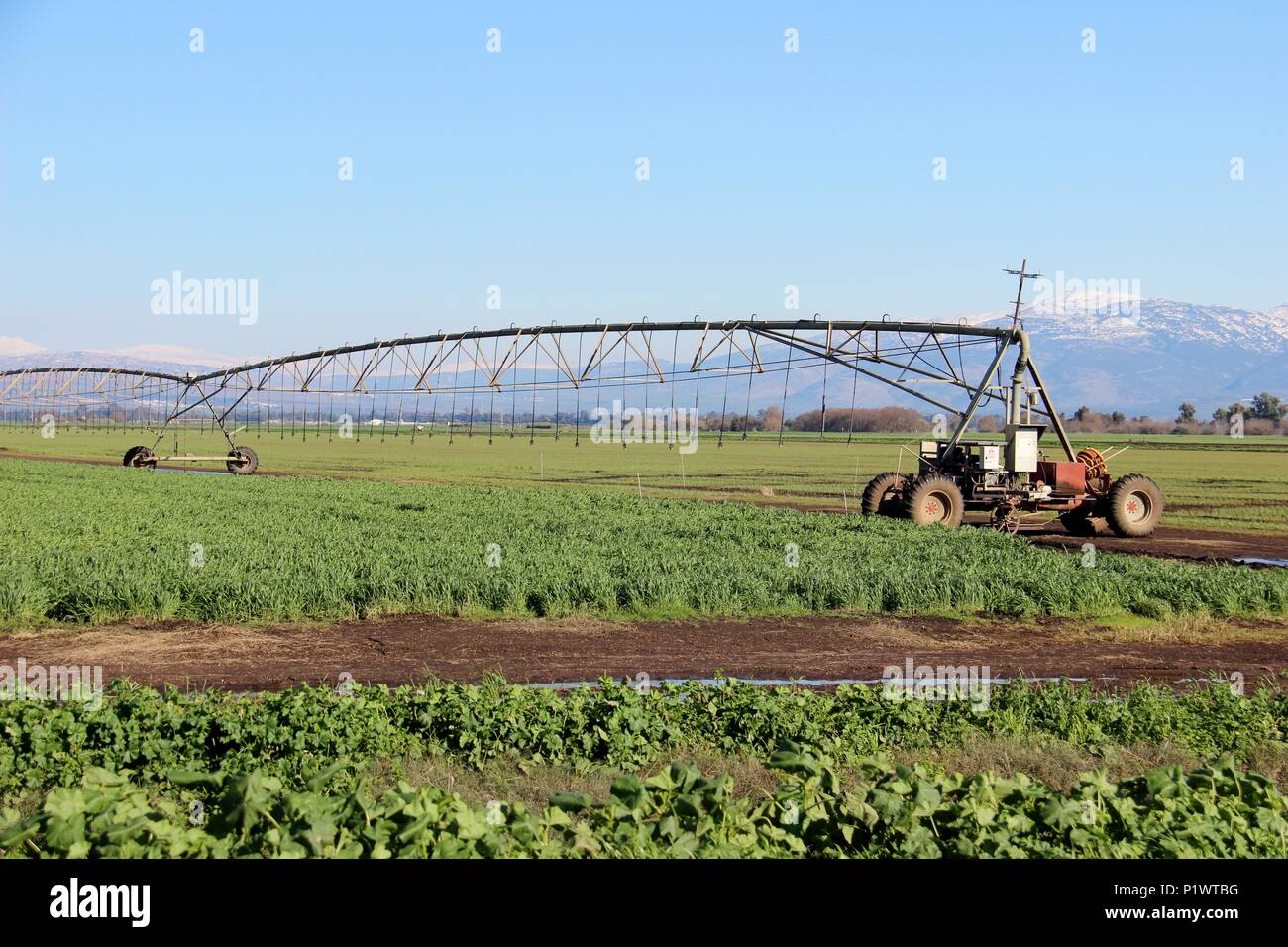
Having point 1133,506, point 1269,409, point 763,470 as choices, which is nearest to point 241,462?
point 763,470

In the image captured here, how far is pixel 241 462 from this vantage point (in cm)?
5750

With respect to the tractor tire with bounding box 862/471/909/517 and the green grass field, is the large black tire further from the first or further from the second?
the tractor tire with bounding box 862/471/909/517

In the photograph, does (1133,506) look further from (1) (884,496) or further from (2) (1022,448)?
(1) (884,496)

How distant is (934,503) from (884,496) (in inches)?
75.0

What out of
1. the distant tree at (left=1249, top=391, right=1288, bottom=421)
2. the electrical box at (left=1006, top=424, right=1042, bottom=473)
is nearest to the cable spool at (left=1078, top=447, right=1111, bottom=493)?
the electrical box at (left=1006, top=424, right=1042, bottom=473)

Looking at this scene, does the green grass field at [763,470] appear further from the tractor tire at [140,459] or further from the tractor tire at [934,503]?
the tractor tire at [140,459]

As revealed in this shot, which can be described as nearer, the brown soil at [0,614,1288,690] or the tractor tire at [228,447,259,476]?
the brown soil at [0,614,1288,690]

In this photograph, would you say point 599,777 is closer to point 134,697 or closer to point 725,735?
point 725,735

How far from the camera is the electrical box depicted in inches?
1085

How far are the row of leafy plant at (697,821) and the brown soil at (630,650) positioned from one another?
18.6 feet

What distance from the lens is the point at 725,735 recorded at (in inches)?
406

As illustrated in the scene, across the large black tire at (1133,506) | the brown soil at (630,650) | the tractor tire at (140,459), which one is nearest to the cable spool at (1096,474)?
→ the large black tire at (1133,506)

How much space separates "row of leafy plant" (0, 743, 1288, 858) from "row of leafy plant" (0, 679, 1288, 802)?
1.36 m

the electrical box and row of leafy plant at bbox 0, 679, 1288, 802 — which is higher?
the electrical box
